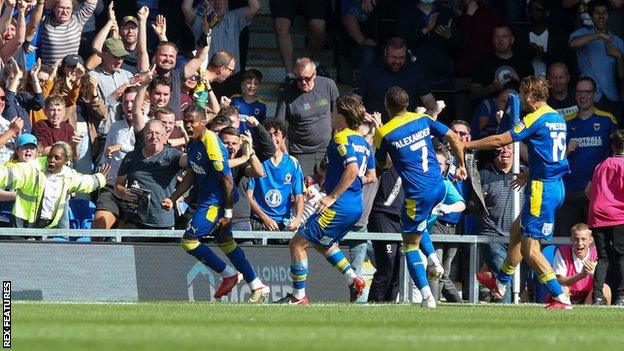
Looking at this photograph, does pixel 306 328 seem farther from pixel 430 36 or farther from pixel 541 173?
pixel 430 36

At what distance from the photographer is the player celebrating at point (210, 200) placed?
620 inches

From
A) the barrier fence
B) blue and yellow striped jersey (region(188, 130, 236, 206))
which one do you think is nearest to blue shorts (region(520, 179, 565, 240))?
the barrier fence

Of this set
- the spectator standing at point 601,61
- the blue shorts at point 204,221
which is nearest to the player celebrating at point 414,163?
the blue shorts at point 204,221

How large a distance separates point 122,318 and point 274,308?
2.59 m

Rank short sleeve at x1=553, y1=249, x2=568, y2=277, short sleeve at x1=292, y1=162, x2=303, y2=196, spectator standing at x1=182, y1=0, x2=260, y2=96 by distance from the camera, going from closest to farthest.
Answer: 1. short sleeve at x1=553, y1=249, x2=568, y2=277
2. short sleeve at x1=292, y1=162, x2=303, y2=196
3. spectator standing at x1=182, y1=0, x2=260, y2=96

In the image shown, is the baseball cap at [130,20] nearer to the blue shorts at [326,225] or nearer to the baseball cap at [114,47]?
the baseball cap at [114,47]

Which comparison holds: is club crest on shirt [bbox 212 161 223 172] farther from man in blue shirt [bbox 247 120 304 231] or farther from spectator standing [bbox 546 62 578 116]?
spectator standing [bbox 546 62 578 116]

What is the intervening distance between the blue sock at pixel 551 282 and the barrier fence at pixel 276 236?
2.98 meters

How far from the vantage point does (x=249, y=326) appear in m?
11.1

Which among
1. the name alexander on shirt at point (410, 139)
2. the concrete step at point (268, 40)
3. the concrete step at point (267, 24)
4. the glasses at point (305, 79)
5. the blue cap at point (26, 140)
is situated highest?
the concrete step at point (267, 24)

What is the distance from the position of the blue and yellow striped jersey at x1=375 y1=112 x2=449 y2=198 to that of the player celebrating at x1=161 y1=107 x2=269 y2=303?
1.95 meters

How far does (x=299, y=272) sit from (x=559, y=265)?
4.02 metres

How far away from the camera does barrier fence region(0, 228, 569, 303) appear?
16.4 m

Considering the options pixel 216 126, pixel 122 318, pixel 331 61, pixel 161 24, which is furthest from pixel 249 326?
pixel 331 61
